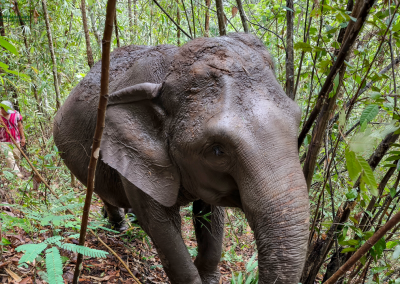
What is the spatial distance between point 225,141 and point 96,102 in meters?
1.67

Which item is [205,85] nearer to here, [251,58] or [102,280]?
[251,58]

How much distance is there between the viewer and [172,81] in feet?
7.83

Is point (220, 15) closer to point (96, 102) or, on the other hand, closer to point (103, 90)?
point (96, 102)

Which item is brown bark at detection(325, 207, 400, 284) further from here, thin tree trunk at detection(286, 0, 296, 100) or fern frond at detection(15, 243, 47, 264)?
thin tree trunk at detection(286, 0, 296, 100)

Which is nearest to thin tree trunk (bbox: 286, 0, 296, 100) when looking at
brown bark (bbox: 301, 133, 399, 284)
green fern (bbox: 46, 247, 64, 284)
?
brown bark (bbox: 301, 133, 399, 284)

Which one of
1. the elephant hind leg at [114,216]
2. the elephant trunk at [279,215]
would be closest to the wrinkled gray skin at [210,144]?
the elephant trunk at [279,215]

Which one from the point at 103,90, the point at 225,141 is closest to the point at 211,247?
the point at 225,141

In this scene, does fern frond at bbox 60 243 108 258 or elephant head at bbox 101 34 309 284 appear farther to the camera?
elephant head at bbox 101 34 309 284

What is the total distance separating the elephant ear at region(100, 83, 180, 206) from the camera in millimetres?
2432

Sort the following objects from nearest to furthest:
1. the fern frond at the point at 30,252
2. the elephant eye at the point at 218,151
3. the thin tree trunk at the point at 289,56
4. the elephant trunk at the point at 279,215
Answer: the fern frond at the point at 30,252, the elephant trunk at the point at 279,215, the elephant eye at the point at 218,151, the thin tree trunk at the point at 289,56

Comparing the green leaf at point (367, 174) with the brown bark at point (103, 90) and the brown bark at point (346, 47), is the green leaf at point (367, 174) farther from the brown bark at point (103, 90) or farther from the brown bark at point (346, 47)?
the brown bark at point (103, 90)

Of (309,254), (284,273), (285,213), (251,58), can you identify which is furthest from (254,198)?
(309,254)

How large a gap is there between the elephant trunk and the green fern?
1.04 m

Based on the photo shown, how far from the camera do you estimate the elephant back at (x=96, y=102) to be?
270 cm
